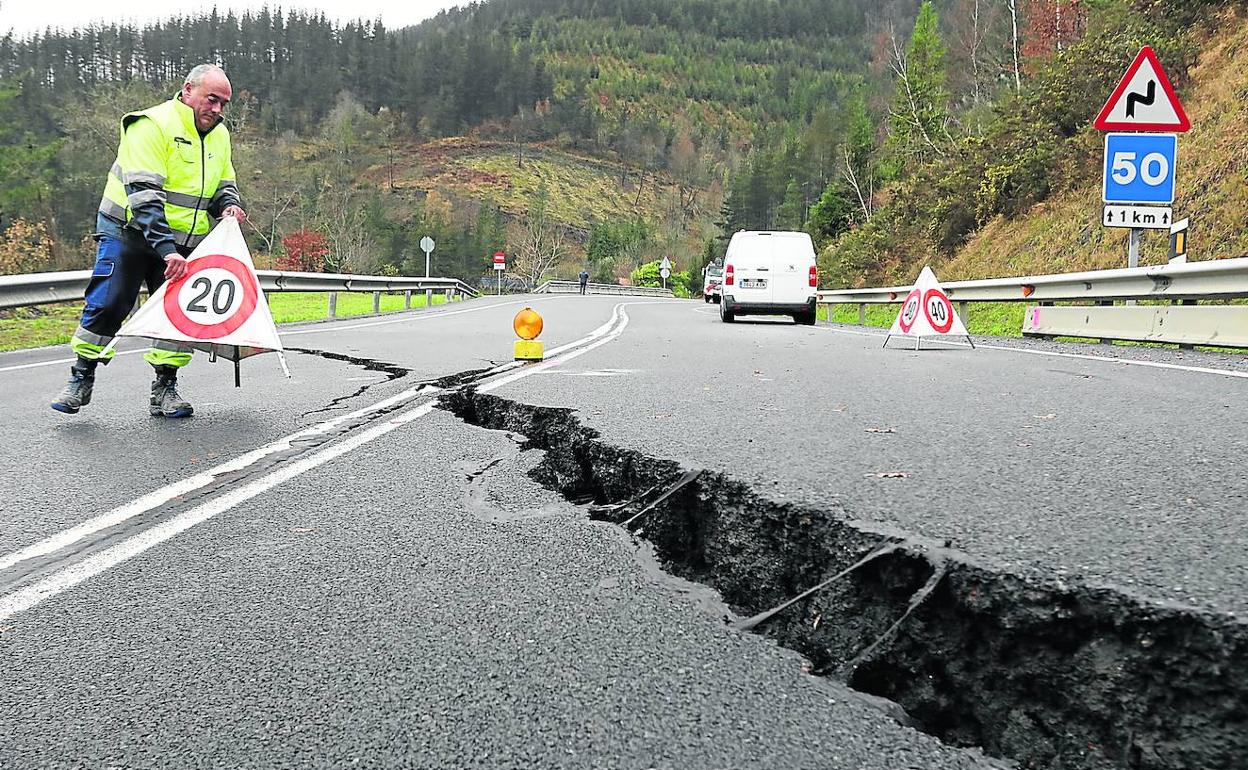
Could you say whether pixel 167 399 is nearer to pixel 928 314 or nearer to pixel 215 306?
pixel 215 306

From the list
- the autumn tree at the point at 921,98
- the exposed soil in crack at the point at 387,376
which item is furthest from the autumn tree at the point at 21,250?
the autumn tree at the point at 921,98

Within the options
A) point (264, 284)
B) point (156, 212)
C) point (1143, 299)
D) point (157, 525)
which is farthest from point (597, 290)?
point (157, 525)

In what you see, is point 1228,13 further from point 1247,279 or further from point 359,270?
point 359,270

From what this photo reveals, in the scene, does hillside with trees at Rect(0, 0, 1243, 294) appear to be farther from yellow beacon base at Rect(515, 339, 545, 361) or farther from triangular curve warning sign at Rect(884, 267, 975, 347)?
yellow beacon base at Rect(515, 339, 545, 361)

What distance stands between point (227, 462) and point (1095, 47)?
26.5 metres

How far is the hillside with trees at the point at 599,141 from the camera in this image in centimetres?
2534

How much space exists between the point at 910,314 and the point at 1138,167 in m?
2.91

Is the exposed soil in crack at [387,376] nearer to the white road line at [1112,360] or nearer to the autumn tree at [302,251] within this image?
the white road line at [1112,360]

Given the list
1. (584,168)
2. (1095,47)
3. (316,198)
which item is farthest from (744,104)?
(1095,47)

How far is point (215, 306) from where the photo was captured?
5.74m

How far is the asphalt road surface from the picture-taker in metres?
1.86

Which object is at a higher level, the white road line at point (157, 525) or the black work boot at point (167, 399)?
the black work boot at point (167, 399)

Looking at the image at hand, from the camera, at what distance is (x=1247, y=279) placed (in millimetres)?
8906

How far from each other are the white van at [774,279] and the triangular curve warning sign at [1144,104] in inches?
297
